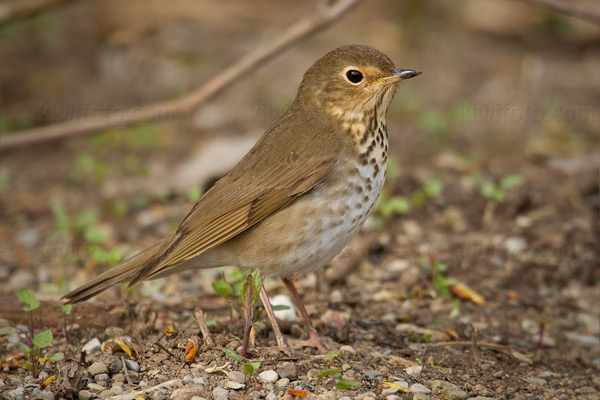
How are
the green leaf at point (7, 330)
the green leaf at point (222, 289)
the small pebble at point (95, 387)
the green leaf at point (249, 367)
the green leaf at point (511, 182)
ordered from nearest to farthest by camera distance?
1. the green leaf at point (249, 367)
2. the small pebble at point (95, 387)
3. the green leaf at point (7, 330)
4. the green leaf at point (222, 289)
5. the green leaf at point (511, 182)

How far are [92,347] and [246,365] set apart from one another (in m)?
1.02

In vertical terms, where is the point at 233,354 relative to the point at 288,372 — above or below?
above

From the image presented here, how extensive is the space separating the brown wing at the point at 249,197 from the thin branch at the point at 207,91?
187cm

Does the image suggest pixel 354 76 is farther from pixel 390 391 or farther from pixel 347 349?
pixel 390 391

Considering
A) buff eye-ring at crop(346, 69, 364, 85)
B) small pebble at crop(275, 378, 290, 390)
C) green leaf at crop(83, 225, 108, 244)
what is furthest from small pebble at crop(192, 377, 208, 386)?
green leaf at crop(83, 225, 108, 244)

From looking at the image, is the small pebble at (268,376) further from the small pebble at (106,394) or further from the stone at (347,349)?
the small pebble at (106,394)

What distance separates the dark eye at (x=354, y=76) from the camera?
13.2 ft

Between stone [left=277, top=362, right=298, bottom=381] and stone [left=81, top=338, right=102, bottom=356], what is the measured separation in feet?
3.25

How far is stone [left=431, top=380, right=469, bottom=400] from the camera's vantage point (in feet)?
11.1

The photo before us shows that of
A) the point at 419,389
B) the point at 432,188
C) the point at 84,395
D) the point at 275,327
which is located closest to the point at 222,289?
the point at 275,327

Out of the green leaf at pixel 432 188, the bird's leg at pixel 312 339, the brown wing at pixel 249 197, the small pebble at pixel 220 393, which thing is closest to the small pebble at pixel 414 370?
the bird's leg at pixel 312 339

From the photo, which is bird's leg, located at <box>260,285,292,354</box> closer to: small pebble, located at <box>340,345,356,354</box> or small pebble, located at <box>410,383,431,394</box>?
small pebble, located at <box>340,345,356,354</box>

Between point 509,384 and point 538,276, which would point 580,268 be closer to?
point 538,276

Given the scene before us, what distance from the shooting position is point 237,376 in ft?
11.2
